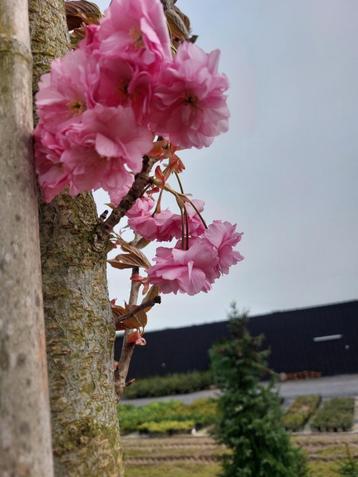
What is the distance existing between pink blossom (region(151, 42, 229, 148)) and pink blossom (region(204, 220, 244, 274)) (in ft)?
0.47

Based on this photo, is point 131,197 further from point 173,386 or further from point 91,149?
point 173,386

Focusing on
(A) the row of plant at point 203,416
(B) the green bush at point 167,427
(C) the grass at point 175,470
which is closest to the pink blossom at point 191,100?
(C) the grass at point 175,470

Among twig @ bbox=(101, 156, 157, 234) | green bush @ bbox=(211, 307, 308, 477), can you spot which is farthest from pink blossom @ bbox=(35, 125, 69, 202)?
green bush @ bbox=(211, 307, 308, 477)

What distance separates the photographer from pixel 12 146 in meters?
0.48

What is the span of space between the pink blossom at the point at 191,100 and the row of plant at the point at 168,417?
6.31 m

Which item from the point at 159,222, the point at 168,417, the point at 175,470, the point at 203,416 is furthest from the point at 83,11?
the point at 168,417

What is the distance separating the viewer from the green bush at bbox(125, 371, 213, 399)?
35.3ft

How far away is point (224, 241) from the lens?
684 millimetres

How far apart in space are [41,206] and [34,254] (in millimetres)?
143

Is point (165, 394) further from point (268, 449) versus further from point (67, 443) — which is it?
point (67, 443)

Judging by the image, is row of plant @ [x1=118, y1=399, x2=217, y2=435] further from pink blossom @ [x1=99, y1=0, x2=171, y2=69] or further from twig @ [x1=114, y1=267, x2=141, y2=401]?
pink blossom @ [x1=99, y1=0, x2=171, y2=69]

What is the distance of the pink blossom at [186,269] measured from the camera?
0.63 m

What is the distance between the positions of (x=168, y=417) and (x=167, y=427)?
597 millimetres

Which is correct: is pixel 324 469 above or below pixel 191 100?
below
